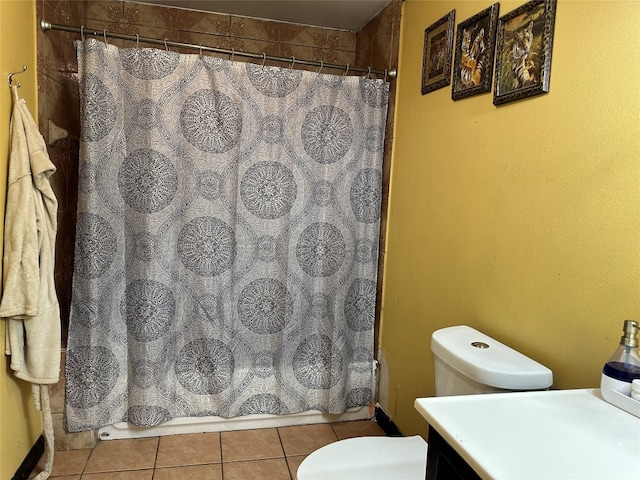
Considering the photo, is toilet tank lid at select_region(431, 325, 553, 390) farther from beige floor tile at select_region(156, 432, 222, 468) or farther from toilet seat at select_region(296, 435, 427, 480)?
beige floor tile at select_region(156, 432, 222, 468)

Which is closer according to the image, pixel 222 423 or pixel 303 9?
pixel 222 423

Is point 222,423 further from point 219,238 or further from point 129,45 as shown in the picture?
point 129,45

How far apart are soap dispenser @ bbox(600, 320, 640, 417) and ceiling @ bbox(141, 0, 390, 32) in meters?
1.89

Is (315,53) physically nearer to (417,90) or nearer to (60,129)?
(417,90)

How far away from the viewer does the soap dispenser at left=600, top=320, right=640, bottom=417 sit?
945 mm

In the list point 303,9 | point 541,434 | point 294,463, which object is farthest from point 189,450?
point 303,9

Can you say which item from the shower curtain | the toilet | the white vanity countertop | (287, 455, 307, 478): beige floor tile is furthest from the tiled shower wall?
the white vanity countertop

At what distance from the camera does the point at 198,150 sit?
197 cm

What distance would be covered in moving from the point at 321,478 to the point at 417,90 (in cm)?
154

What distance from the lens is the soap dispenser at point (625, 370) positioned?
94 cm

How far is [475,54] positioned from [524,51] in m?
0.25

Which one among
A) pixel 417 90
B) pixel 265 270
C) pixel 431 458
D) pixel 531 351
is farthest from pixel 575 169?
pixel 265 270

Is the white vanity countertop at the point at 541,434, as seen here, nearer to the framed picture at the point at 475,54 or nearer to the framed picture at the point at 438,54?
the framed picture at the point at 475,54

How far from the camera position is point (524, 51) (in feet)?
4.46
